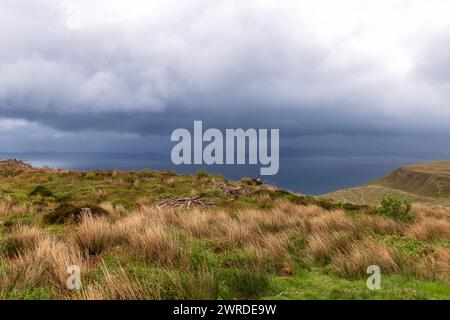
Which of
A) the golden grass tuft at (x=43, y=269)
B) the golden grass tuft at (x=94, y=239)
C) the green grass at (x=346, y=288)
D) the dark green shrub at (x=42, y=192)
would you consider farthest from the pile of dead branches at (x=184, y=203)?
the green grass at (x=346, y=288)

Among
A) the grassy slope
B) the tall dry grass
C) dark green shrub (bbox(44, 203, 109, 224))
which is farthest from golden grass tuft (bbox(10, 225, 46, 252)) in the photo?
dark green shrub (bbox(44, 203, 109, 224))

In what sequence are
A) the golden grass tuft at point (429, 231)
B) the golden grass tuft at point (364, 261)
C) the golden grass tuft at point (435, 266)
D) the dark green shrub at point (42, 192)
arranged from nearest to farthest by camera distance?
the golden grass tuft at point (435, 266), the golden grass tuft at point (364, 261), the golden grass tuft at point (429, 231), the dark green shrub at point (42, 192)

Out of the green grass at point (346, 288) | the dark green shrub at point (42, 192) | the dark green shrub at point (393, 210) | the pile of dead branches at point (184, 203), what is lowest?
the green grass at point (346, 288)

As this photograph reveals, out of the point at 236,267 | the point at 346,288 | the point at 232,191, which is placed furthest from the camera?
the point at 232,191

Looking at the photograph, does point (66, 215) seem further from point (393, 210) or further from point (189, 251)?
point (393, 210)

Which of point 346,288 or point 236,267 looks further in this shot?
point 236,267

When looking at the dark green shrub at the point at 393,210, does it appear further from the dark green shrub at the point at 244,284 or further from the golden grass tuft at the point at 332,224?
the dark green shrub at the point at 244,284

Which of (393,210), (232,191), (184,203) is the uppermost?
(232,191)

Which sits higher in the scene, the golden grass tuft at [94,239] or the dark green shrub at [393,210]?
the dark green shrub at [393,210]

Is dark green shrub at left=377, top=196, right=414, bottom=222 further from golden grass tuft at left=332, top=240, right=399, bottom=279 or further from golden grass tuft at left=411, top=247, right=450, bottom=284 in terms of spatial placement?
golden grass tuft at left=332, top=240, right=399, bottom=279

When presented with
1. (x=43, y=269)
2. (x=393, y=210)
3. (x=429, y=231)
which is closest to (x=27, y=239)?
(x=43, y=269)
